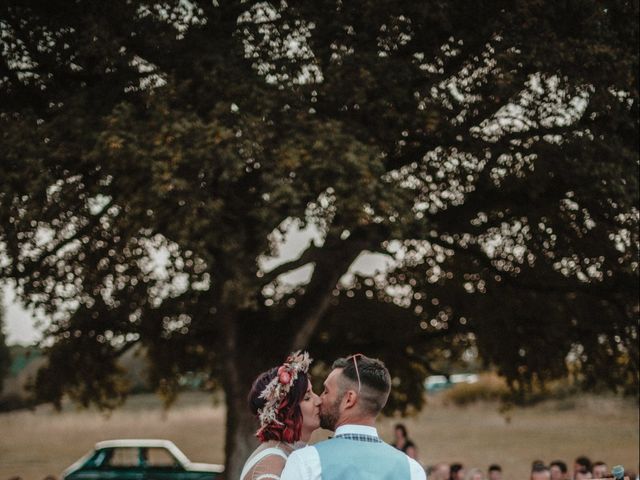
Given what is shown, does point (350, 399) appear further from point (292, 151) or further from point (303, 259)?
point (303, 259)

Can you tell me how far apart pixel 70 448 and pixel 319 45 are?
132 ft

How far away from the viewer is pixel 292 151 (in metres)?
13.0

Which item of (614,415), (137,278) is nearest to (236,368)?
(137,278)

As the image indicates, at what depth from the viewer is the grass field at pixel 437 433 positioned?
1650 inches

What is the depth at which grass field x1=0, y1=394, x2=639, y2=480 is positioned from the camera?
137 feet

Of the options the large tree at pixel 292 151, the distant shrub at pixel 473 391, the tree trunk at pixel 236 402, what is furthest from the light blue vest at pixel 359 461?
the distant shrub at pixel 473 391

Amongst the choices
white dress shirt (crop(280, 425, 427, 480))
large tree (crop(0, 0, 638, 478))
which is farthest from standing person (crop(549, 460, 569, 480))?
white dress shirt (crop(280, 425, 427, 480))

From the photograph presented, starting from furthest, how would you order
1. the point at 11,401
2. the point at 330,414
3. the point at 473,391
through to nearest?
the point at 473,391 < the point at 11,401 < the point at 330,414

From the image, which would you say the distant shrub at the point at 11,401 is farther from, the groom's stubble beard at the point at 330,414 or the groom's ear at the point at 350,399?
the groom's ear at the point at 350,399

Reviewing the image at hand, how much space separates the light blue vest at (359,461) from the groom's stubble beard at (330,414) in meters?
0.16

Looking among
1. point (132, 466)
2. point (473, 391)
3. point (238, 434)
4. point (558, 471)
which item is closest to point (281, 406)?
point (558, 471)

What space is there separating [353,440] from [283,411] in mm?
488

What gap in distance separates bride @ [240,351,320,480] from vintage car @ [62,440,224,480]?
699 inches

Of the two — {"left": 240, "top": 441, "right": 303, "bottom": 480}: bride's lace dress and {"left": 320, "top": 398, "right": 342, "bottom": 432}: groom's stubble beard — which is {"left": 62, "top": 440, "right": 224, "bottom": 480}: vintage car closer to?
{"left": 240, "top": 441, "right": 303, "bottom": 480}: bride's lace dress
